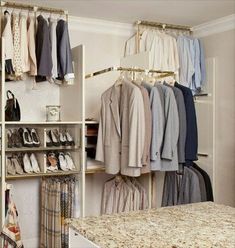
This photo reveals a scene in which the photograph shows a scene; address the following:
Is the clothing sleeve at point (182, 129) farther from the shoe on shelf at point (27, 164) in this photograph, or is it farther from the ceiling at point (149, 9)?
the shoe on shelf at point (27, 164)

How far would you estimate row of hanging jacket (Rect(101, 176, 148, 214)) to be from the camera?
388 cm

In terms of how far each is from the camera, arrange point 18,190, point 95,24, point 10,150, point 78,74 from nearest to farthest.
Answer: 1. point 10,150
2. point 78,74
3. point 18,190
4. point 95,24

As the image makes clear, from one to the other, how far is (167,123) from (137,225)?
6.78ft

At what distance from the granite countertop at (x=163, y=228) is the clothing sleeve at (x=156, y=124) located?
5.20ft

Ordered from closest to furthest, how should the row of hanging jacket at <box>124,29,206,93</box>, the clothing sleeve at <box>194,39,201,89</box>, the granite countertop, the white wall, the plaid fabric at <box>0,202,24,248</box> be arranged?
the granite countertop → the plaid fabric at <box>0,202,24,248</box> → the white wall → the row of hanging jacket at <box>124,29,206,93</box> → the clothing sleeve at <box>194,39,201,89</box>

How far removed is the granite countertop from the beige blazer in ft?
4.87

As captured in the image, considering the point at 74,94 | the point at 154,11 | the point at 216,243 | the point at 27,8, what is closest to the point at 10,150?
the point at 74,94

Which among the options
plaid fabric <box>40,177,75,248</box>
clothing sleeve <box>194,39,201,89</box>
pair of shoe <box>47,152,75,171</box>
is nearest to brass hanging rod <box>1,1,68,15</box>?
pair of shoe <box>47,152,75,171</box>

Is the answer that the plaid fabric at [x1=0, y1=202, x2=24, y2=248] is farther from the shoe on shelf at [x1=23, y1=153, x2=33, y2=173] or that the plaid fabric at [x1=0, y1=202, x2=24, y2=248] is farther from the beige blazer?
A: the beige blazer

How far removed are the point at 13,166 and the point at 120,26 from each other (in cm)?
203

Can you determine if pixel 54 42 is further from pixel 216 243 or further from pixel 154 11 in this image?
pixel 216 243

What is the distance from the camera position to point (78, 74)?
359 cm

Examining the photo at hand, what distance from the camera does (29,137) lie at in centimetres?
354

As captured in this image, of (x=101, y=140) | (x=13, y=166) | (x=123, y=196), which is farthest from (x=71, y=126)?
(x=123, y=196)
